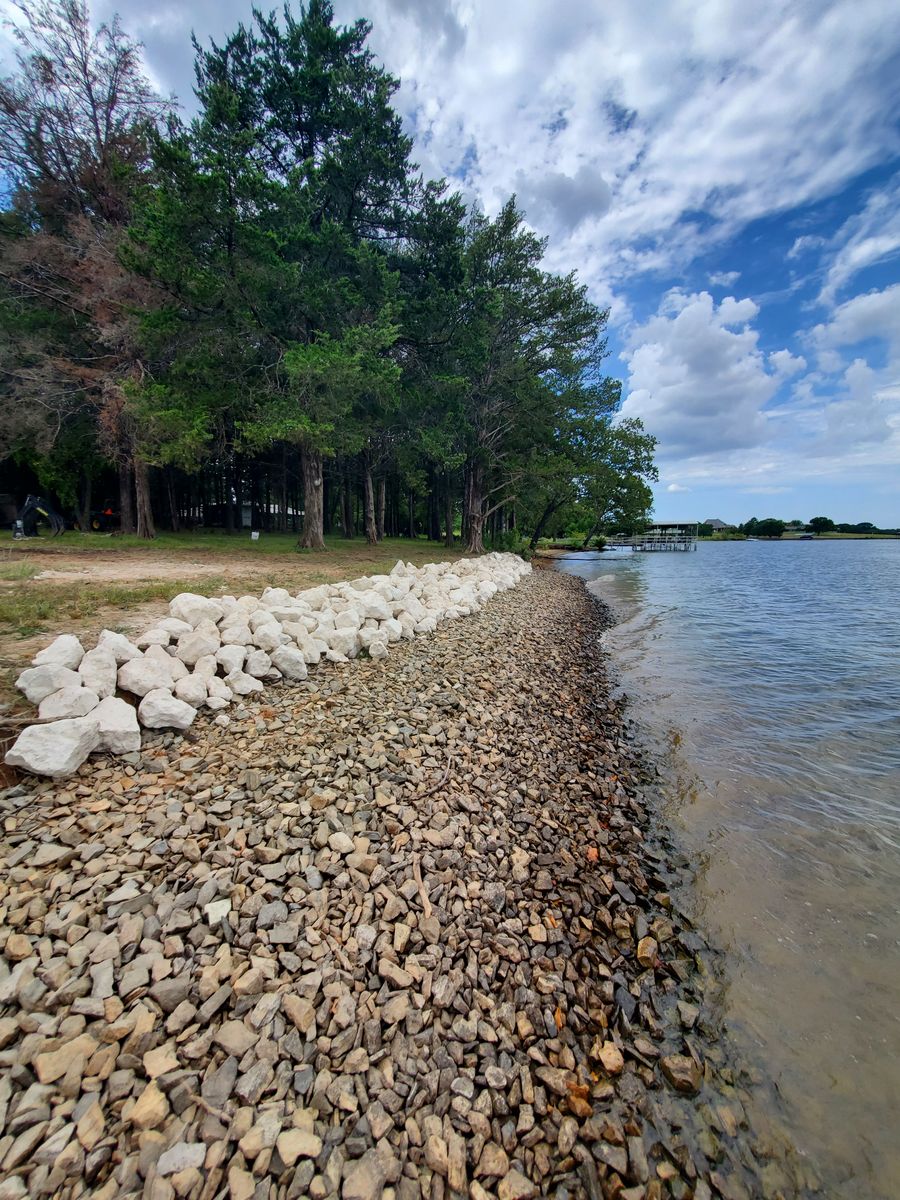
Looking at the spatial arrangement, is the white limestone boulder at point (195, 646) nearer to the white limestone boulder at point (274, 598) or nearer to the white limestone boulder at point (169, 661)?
the white limestone boulder at point (169, 661)

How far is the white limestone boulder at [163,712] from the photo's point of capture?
3445 mm

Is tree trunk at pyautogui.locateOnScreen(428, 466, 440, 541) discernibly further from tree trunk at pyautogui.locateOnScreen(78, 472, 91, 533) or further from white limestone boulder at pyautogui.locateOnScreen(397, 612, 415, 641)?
white limestone boulder at pyautogui.locateOnScreen(397, 612, 415, 641)

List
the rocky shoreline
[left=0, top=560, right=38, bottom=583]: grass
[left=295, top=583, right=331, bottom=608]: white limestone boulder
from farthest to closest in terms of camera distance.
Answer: [left=0, top=560, right=38, bottom=583]: grass, [left=295, top=583, right=331, bottom=608]: white limestone boulder, the rocky shoreline

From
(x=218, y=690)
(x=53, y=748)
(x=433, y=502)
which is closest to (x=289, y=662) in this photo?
(x=218, y=690)

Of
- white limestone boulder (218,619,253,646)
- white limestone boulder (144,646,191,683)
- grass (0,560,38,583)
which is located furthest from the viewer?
grass (0,560,38,583)

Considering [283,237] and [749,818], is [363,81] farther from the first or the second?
[749,818]

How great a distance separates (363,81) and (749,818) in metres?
21.5

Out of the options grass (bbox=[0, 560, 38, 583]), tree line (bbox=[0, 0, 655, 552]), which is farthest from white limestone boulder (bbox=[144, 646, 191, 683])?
tree line (bbox=[0, 0, 655, 552])

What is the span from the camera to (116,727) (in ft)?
10.3

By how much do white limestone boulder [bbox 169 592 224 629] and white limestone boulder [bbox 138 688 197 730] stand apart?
1.32 meters

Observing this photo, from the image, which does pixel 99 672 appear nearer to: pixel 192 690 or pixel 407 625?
pixel 192 690

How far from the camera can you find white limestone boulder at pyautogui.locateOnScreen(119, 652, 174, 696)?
3568mm

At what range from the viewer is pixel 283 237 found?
12727 millimetres

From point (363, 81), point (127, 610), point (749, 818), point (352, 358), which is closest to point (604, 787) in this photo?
point (749, 818)
